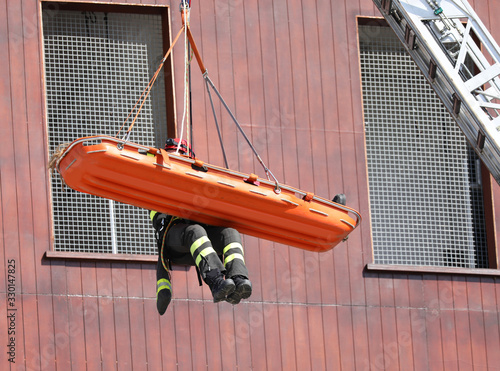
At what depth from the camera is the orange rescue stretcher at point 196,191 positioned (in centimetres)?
1302

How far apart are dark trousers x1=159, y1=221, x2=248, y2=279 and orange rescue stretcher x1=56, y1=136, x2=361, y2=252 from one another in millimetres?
147

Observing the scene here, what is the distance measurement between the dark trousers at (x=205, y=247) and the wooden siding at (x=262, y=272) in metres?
3.58

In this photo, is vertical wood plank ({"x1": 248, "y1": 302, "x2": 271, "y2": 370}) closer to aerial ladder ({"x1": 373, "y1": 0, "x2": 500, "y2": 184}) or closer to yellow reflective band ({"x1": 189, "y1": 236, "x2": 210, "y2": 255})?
aerial ladder ({"x1": 373, "y1": 0, "x2": 500, "y2": 184})

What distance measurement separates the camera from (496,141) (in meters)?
14.9

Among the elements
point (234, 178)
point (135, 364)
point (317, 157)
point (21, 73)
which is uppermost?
point (21, 73)

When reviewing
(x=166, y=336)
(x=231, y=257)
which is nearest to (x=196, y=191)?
(x=231, y=257)

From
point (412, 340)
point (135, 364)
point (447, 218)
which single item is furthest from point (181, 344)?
point (447, 218)

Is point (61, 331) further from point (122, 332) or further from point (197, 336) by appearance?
point (197, 336)

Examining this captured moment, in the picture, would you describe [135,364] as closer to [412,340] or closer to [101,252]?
[101,252]

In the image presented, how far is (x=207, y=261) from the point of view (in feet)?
42.7

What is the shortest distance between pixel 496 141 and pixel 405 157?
4.58 m

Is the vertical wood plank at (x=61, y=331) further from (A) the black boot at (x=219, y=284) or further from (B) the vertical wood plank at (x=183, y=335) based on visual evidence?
(A) the black boot at (x=219, y=284)

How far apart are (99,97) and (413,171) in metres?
4.60

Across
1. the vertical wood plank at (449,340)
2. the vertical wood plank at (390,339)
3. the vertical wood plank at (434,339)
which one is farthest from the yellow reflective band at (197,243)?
the vertical wood plank at (449,340)
